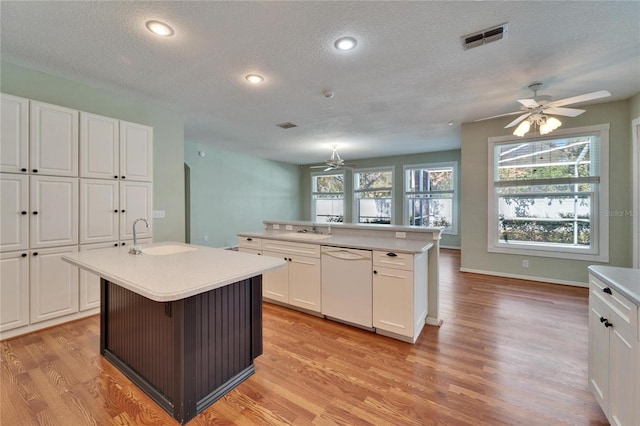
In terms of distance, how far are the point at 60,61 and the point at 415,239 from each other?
4082 mm

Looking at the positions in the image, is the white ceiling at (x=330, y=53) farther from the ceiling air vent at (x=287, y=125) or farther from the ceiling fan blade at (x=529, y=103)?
the ceiling air vent at (x=287, y=125)

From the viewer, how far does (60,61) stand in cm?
262

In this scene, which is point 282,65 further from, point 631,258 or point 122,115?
point 631,258

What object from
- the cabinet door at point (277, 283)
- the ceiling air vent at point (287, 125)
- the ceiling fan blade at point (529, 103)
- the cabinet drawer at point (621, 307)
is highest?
the ceiling air vent at point (287, 125)

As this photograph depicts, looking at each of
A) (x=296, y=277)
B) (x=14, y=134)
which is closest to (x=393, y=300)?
(x=296, y=277)

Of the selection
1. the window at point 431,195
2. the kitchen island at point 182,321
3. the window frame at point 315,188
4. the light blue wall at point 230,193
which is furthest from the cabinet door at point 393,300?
the window frame at point 315,188

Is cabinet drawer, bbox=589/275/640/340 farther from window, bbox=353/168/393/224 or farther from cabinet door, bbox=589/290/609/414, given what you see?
window, bbox=353/168/393/224

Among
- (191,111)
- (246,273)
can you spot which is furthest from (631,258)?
(191,111)

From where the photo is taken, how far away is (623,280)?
4.56 ft

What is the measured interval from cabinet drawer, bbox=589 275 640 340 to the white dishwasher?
153 cm

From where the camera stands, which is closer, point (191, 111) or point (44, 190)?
point (44, 190)

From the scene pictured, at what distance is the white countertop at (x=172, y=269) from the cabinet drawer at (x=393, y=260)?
1.09 metres

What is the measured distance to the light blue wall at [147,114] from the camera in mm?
2721

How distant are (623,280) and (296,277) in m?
2.57
